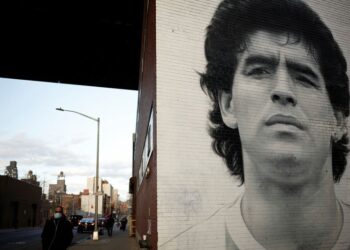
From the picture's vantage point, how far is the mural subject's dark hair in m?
11.1

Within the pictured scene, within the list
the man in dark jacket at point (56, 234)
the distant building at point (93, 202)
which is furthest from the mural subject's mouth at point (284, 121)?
the distant building at point (93, 202)

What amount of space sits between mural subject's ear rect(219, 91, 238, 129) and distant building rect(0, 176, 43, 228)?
47705 millimetres

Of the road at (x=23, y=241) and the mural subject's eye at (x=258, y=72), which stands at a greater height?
the mural subject's eye at (x=258, y=72)

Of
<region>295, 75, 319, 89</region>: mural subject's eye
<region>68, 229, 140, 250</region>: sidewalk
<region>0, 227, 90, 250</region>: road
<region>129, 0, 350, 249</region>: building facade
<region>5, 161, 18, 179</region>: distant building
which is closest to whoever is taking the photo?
<region>129, 0, 350, 249</region>: building facade

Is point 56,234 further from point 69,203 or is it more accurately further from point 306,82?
point 69,203

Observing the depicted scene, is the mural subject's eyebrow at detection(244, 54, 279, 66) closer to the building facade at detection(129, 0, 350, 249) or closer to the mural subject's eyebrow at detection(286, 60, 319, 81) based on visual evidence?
the mural subject's eyebrow at detection(286, 60, 319, 81)

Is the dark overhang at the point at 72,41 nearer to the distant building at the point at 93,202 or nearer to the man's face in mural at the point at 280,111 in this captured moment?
the man's face in mural at the point at 280,111

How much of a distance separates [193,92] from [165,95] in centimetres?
86

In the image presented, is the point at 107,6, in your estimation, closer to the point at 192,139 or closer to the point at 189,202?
the point at 192,139

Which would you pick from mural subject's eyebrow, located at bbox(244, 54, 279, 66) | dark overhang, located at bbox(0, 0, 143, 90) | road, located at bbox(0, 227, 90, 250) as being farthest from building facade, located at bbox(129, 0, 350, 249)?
road, located at bbox(0, 227, 90, 250)

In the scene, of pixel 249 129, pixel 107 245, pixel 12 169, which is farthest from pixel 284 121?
pixel 12 169

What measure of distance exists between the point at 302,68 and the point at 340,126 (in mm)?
2288

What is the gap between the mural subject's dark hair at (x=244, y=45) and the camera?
1111cm

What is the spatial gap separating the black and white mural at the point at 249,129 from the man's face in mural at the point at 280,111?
1.2 inches
